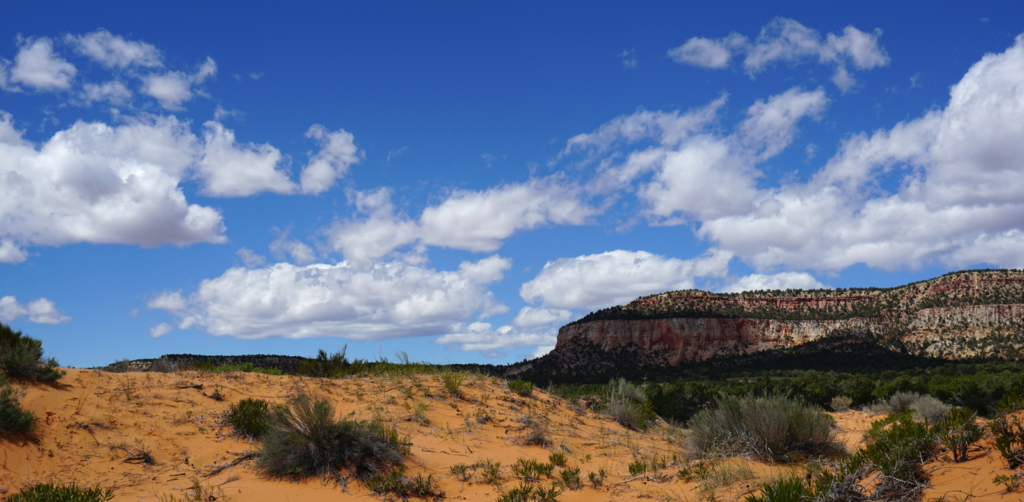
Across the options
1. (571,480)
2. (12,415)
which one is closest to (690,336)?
(571,480)

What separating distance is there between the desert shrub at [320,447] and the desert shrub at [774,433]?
5448mm

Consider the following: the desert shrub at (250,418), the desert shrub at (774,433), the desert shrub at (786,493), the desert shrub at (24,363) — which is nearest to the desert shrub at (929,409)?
the desert shrub at (774,433)

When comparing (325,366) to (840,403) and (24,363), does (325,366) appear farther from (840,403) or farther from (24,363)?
(840,403)

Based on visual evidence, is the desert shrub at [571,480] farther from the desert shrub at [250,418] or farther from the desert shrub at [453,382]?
the desert shrub at [453,382]

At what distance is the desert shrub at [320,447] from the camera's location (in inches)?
346

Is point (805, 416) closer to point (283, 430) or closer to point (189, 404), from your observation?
point (283, 430)


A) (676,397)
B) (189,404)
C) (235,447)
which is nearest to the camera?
(235,447)

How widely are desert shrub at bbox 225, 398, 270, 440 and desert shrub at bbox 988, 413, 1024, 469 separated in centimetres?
1043

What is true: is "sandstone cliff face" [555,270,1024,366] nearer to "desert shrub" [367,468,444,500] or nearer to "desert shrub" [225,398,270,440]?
"desert shrub" [367,468,444,500]

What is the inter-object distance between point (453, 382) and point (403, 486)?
6.20 meters

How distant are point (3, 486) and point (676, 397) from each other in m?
18.8

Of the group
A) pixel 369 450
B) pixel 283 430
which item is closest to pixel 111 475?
pixel 283 430

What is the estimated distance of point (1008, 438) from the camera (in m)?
5.36

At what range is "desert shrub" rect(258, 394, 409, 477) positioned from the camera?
28.8ft
